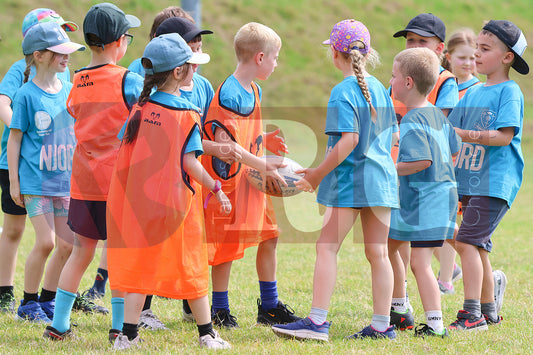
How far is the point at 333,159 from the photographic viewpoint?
4086mm

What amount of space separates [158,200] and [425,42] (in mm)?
2877

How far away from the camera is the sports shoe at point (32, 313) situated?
470cm

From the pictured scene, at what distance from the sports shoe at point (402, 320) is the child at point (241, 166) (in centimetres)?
77

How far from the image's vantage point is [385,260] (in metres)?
4.22

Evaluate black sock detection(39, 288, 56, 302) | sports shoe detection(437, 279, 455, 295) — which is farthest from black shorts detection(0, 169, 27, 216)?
sports shoe detection(437, 279, 455, 295)

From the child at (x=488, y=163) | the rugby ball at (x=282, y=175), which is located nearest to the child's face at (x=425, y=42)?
the child at (x=488, y=163)

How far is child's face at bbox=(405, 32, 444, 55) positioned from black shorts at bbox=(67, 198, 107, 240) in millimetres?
2912

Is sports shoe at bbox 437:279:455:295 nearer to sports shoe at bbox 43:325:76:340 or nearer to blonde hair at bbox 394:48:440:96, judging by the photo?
blonde hair at bbox 394:48:440:96

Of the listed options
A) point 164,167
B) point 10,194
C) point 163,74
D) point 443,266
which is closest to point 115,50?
point 163,74

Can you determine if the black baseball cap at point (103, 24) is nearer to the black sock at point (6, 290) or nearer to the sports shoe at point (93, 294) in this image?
the black sock at point (6, 290)

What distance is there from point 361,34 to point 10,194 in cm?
287

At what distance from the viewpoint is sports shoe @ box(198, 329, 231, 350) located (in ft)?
12.9

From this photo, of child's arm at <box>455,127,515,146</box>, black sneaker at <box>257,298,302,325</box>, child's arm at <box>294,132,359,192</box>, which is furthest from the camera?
black sneaker at <box>257,298,302,325</box>

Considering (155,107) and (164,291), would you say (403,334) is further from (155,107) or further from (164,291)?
(155,107)
